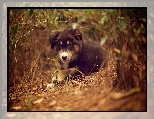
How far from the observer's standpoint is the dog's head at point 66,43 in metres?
1.98

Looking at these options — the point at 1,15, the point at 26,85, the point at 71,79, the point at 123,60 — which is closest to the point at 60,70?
the point at 71,79

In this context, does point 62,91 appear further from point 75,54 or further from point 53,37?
point 53,37

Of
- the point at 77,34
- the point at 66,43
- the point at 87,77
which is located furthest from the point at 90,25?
the point at 87,77

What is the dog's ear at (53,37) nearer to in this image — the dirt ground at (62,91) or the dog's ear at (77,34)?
the dirt ground at (62,91)

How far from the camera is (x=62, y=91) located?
200 centimetres

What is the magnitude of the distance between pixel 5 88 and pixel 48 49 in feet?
1.75

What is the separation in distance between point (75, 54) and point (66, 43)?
129 mm

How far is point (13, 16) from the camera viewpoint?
2.00m

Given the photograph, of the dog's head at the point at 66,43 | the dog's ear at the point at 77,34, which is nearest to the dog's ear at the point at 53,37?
the dog's head at the point at 66,43

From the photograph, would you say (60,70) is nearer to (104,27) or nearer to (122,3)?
(104,27)

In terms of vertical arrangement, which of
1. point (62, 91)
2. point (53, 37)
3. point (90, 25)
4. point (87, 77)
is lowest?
point (62, 91)

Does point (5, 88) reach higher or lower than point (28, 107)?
higher

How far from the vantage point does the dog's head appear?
1980mm

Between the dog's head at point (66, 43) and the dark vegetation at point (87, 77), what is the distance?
5cm
